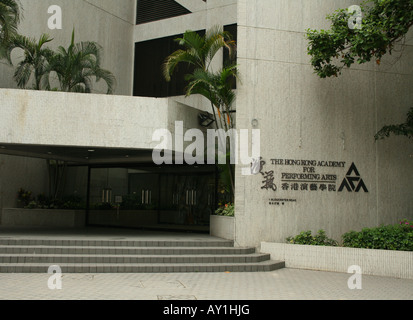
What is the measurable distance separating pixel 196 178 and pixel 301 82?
486 centimetres

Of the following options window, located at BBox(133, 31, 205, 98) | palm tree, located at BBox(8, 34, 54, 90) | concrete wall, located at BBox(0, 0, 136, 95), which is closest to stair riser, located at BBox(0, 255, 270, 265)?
palm tree, located at BBox(8, 34, 54, 90)

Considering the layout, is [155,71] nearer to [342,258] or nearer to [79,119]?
[79,119]

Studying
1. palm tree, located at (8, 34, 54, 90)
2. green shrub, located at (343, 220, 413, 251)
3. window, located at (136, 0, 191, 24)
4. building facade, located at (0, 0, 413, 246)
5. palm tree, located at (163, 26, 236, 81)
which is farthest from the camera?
window, located at (136, 0, 191, 24)

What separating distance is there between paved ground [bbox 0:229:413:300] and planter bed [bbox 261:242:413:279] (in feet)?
1.06

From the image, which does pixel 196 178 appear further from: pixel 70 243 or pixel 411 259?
pixel 411 259

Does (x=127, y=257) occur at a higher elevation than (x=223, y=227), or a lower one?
lower

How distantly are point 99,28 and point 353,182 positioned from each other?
37.8 feet

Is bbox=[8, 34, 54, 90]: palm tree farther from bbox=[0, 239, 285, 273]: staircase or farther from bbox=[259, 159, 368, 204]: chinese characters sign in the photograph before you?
bbox=[259, 159, 368, 204]: chinese characters sign

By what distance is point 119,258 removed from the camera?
9.24 metres

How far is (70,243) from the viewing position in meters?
10.1

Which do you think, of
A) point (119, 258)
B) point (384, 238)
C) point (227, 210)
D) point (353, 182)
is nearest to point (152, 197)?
point (227, 210)

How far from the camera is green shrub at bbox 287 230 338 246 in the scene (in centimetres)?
1034
